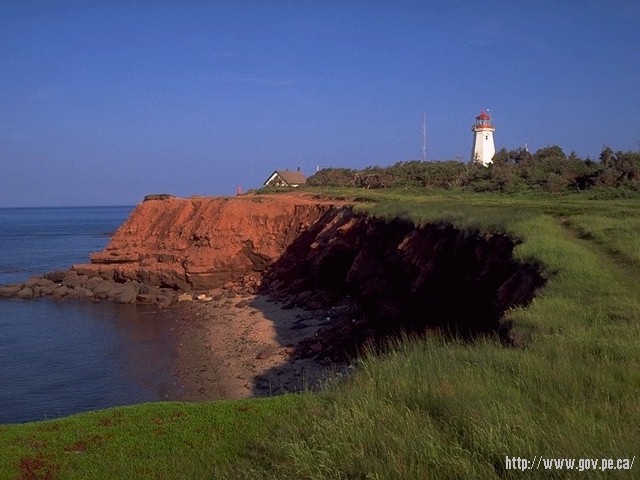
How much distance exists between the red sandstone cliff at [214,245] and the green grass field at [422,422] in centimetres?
2864

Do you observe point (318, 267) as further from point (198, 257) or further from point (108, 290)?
point (108, 290)

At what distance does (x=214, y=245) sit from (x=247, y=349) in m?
16.1

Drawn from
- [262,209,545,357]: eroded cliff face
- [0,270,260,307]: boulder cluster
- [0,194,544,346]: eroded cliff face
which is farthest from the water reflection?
[262,209,545,357]: eroded cliff face

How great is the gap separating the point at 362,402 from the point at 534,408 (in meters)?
1.59

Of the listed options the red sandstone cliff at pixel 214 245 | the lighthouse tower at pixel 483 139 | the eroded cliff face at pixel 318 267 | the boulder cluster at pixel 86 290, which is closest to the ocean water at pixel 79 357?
the boulder cluster at pixel 86 290

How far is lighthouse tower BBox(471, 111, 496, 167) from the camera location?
55469 mm

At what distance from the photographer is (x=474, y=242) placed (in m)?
16.5

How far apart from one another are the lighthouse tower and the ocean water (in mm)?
32773

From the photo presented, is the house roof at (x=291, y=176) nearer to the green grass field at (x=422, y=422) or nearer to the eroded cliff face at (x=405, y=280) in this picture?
the eroded cliff face at (x=405, y=280)

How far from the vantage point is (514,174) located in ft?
128

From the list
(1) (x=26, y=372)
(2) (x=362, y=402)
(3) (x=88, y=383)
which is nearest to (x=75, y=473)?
(2) (x=362, y=402)

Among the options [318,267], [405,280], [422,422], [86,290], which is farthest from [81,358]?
[422,422]

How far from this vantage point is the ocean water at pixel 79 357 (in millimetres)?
18594

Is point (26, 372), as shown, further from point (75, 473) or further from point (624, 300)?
point (624, 300)
